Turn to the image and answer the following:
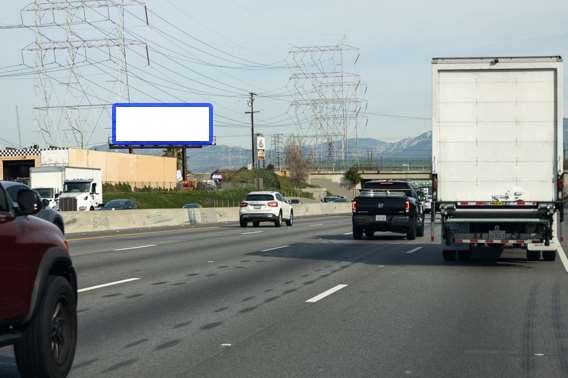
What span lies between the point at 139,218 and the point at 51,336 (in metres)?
35.1

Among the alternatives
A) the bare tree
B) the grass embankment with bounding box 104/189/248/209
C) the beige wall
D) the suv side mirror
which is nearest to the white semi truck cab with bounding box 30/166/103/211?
the grass embankment with bounding box 104/189/248/209

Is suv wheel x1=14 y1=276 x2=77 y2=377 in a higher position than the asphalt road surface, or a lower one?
higher

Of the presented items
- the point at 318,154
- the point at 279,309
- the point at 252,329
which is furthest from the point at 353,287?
the point at 318,154

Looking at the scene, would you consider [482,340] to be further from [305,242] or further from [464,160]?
[305,242]

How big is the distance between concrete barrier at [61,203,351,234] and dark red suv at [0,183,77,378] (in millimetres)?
29375

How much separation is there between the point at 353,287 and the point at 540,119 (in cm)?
594

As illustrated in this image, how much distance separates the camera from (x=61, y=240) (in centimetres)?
753

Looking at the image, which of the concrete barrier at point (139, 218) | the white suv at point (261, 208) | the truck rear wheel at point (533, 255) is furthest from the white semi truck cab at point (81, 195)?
the truck rear wheel at point (533, 255)

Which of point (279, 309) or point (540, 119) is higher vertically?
point (540, 119)

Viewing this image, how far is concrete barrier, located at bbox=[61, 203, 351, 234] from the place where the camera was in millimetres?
36938

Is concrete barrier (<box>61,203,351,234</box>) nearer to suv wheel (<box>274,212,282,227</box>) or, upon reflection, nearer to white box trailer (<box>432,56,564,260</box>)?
suv wheel (<box>274,212,282,227</box>)

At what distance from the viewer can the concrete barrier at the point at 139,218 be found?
121 ft

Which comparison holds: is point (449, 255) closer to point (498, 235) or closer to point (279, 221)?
point (498, 235)

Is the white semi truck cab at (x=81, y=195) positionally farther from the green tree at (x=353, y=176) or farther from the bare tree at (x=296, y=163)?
the bare tree at (x=296, y=163)
